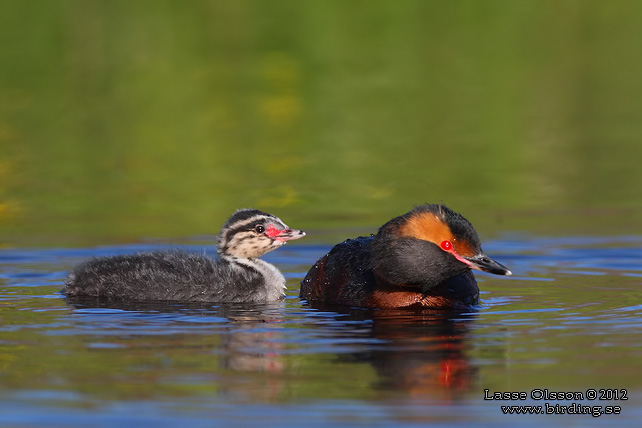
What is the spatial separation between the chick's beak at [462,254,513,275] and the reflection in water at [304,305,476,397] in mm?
402

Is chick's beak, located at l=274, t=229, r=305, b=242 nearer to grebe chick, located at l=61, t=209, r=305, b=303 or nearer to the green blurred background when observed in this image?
grebe chick, located at l=61, t=209, r=305, b=303

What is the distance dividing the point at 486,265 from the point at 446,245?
1.22 feet

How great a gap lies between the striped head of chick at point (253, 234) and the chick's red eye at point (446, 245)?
5.73 feet

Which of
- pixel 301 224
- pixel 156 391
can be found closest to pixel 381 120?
pixel 301 224

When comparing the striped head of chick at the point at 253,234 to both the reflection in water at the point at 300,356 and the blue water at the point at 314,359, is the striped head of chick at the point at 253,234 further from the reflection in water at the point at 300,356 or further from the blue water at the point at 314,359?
the reflection in water at the point at 300,356

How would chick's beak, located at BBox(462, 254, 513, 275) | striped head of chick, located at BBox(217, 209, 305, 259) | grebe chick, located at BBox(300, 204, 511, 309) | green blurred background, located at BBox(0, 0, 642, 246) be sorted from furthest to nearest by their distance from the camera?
green blurred background, located at BBox(0, 0, 642, 246)
striped head of chick, located at BBox(217, 209, 305, 259)
grebe chick, located at BBox(300, 204, 511, 309)
chick's beak, located at BBox(462, 254, 513, 275)

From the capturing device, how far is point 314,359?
26.5 feet

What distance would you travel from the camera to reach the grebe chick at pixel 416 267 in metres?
9.76

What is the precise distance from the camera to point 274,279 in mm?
11023

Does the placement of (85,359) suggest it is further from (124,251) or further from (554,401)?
(124,251)

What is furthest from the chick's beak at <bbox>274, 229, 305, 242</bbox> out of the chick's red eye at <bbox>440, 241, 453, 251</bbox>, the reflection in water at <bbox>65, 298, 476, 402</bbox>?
the chick's red eye at <bbox>440, 241, 453, 251</bbox>

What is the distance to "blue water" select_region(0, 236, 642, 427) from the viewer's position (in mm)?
6891

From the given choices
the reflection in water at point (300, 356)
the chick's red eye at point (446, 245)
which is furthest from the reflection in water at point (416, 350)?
the chick's red eye at point (446, 245)

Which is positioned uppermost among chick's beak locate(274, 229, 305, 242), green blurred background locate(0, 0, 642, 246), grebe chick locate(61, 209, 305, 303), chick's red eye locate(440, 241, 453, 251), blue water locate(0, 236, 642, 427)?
green blurred background locate(0, 0, 642, 246)
